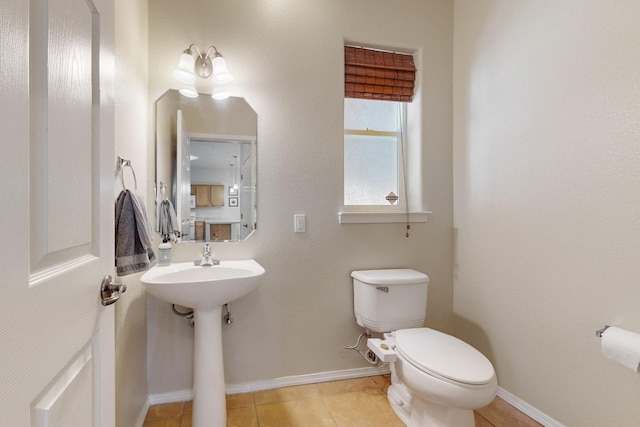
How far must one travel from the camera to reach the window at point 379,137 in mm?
2102

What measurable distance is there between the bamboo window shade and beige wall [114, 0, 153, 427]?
1.18 metres

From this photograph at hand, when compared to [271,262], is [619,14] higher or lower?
higher

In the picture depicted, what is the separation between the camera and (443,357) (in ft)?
4.66

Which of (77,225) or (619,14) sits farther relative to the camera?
(619,14)

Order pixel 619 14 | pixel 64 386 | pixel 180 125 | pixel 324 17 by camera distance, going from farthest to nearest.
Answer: pixel 324 17
pixel 180 125
pixel 619 14
pixel 64 386

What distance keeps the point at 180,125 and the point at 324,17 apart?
3.63 ft

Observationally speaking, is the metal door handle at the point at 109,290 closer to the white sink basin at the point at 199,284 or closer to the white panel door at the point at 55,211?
the white panel door at the point at 55,211

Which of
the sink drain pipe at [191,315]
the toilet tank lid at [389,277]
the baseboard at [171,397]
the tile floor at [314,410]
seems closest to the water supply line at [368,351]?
the tile floor at [314,410]

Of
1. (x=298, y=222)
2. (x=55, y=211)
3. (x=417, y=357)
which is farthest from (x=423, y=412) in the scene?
(x=55, y=211)

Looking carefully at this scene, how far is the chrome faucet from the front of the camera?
1761 mm

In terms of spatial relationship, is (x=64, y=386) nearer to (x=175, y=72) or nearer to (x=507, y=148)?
(x=175, y=72)

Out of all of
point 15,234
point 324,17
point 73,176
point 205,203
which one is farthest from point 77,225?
point 324,17

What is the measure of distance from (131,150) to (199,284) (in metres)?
0.70

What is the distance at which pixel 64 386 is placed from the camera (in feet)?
1.98
